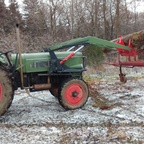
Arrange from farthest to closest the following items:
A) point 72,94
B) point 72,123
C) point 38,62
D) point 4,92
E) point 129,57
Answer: point 129,57 → point 72,94 → point 38,62 → point 4,92 → point 72,123

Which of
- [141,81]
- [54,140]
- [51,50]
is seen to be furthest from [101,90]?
[54,140]

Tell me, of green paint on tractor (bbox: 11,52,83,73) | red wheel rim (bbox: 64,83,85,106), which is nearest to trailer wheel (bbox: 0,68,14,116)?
green paint on tractor (bbox: 11,52,83,73)

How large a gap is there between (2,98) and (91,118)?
5.50ft

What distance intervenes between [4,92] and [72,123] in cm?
136

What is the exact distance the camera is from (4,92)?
4.27 metres

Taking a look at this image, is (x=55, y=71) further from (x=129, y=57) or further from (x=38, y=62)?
(x=129, y=57)

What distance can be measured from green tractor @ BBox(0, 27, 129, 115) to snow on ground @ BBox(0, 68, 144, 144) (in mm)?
351

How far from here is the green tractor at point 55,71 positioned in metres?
4.65

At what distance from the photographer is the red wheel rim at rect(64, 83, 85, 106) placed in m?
4.90

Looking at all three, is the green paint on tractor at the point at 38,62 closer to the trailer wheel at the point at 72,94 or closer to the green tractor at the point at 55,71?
the green tractor at the point at 55,71

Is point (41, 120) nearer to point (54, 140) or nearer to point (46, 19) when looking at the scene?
point (54, 140)

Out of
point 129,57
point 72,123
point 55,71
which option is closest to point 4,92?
point 55,71

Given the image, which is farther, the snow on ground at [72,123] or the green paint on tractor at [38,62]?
the green paint on tractor at [38,62]

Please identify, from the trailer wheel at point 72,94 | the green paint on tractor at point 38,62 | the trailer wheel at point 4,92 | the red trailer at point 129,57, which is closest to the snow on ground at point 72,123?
the trailer wheel at point 72,94
